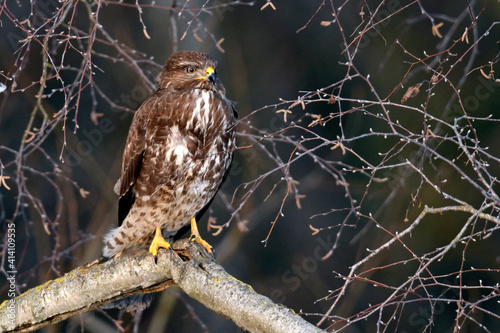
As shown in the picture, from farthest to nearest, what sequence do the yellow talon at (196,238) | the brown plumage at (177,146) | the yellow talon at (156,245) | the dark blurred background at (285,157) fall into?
the dark blurred background at (285,157), the yellow talon at (196,238), the brown plumage at (177,146), the yellow talon at (156,245)

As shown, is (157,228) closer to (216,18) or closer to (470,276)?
(216,18)

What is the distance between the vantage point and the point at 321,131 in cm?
852

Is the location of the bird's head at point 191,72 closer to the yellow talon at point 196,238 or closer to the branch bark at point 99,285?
the yellow talon at point 196,238

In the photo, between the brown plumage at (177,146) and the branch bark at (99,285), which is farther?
the brown plumage at (177,146)

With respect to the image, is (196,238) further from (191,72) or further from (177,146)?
(191,72)

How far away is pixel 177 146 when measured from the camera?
3.84 meters

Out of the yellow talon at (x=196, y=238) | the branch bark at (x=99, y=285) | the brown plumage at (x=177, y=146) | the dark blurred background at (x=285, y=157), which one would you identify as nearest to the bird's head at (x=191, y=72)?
the brown plumage at (x=177, y=146)

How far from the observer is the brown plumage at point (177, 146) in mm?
3863

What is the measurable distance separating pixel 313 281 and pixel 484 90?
10.1 feet

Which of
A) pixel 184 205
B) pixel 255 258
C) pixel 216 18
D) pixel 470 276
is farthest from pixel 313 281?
pixel 184 205

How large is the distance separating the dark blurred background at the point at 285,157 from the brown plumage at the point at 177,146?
8.40ft

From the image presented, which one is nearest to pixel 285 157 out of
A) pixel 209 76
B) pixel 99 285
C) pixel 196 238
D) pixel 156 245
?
pixel 196 238

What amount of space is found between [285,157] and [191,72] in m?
4.33

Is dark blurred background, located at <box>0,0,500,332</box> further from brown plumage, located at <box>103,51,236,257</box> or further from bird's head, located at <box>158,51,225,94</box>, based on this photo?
bird's head, located at <box>158,51,225,94</box>
